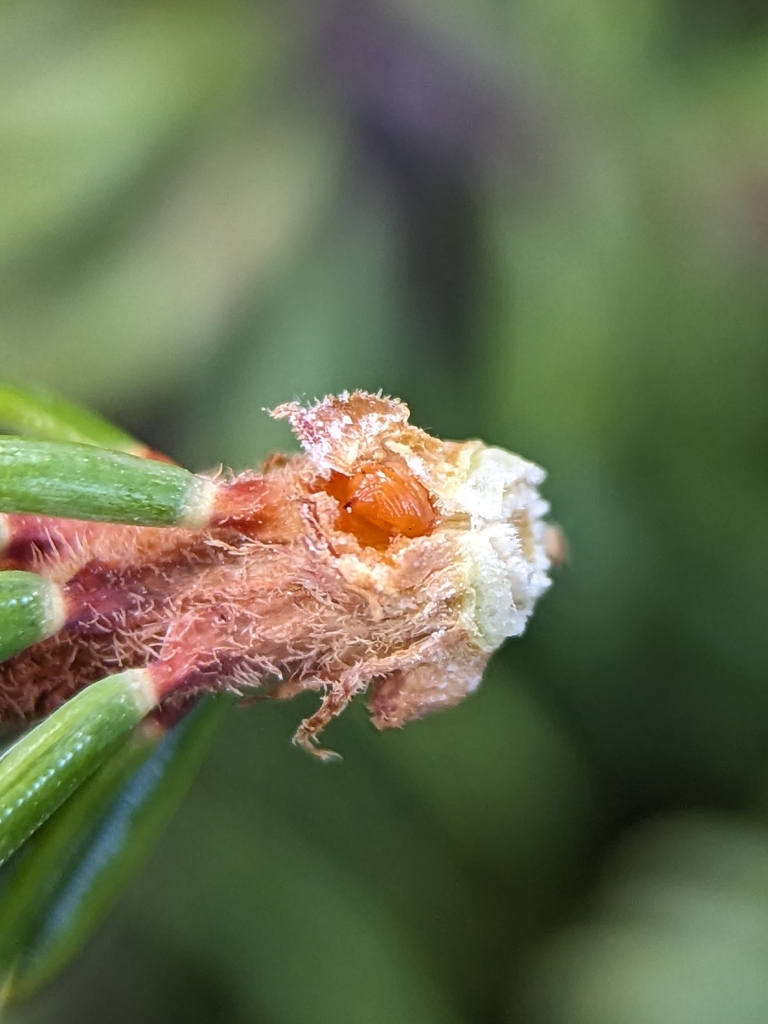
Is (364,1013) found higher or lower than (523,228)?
lower

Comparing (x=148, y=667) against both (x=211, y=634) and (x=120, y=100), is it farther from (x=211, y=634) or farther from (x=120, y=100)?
(x=120, y=100)

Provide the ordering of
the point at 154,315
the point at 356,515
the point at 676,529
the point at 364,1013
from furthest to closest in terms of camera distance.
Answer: the point at 154,315, the point at 676,529, the point at 364,1013, the point at 356,515

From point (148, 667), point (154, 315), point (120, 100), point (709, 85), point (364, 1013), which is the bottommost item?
point (364, 1013)

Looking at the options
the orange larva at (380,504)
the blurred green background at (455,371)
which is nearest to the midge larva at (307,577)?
the orange larva at (380,504)

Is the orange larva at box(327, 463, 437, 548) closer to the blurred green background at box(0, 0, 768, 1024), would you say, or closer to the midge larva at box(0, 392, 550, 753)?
the midge larva at box(0, 392, 550, 753)

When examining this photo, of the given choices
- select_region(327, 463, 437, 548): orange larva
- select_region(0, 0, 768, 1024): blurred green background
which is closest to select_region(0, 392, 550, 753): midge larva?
select_region(327, 463, 437, 548): orange larva

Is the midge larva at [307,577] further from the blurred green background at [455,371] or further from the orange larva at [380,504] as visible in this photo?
the blurred green background at [455,371]

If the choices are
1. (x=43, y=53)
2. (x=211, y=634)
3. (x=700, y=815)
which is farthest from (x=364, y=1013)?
(x=43, y=53)
